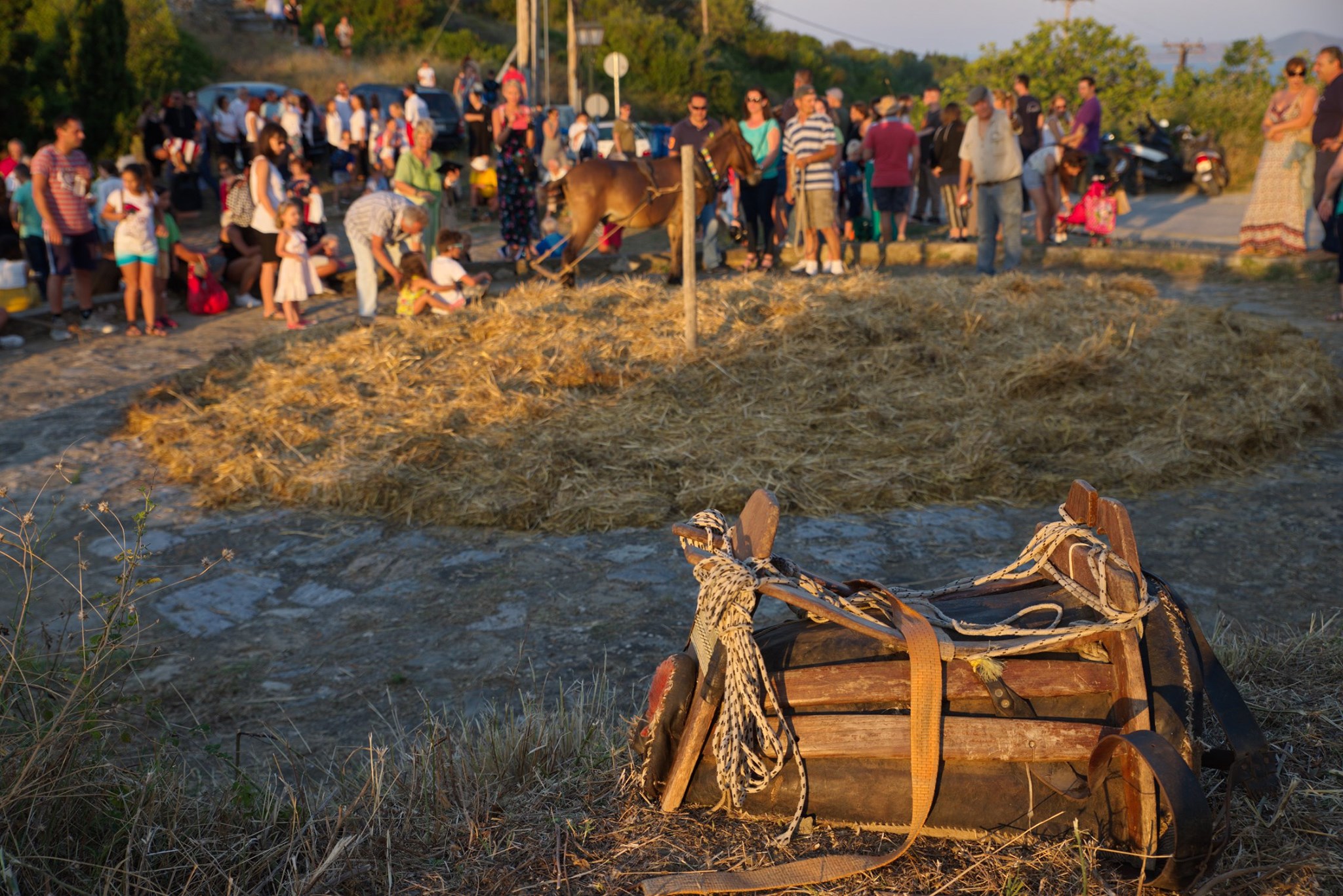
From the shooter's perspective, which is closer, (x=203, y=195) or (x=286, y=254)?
(x=286, y=254)

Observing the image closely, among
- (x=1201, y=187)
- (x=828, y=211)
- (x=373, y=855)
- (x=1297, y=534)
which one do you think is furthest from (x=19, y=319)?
(x=1201, y=187)

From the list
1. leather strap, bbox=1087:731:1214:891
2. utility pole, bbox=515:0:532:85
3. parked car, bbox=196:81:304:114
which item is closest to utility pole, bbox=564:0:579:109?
utility pole, bbox=515:0:532:85

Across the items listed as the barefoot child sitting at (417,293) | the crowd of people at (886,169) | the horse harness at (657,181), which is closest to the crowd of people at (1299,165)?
the crowd of people at (886,169)

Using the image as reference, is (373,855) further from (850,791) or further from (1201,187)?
(1201,187)

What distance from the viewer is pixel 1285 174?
10930mm

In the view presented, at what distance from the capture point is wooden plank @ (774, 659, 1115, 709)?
7.07 ft

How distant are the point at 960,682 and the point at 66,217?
9.66 metres

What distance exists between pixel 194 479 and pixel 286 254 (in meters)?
4.46

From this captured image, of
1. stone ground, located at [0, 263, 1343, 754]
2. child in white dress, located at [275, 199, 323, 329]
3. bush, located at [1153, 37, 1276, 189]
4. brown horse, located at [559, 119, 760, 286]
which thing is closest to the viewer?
stone ground, located at [0, 263, 1343, 754]

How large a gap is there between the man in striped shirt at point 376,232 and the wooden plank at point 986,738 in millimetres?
8103

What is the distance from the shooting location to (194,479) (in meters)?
5.88

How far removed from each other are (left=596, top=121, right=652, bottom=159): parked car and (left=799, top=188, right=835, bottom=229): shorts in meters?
4.94

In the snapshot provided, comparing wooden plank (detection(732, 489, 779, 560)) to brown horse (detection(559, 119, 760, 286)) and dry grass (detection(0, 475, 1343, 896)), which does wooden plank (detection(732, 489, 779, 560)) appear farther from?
brown horse (detection(559, 119, 760, 286))

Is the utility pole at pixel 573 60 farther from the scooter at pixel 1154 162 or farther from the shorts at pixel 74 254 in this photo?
the shorts at pixel 74 254
